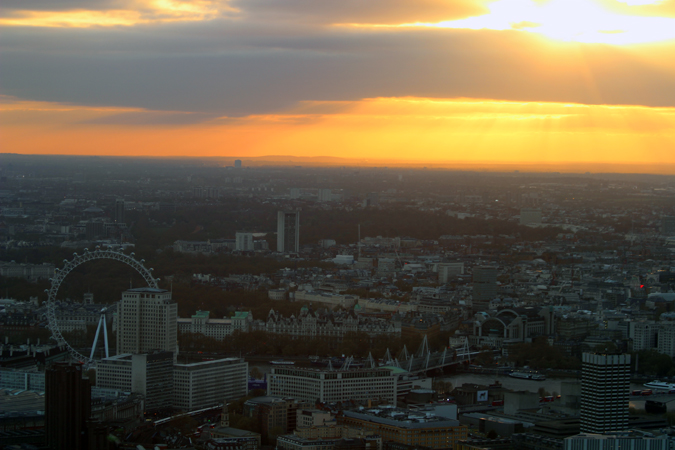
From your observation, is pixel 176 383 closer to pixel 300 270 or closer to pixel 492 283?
pixel 492 283

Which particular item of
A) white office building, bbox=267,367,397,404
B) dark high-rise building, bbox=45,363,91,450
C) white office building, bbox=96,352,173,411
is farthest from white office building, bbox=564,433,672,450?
white office building, bbox=96,352,173,411

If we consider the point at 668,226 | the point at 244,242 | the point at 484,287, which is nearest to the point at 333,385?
the point at 484,287

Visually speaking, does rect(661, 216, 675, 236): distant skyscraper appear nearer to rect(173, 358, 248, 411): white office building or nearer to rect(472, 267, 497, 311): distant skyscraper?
rect(472, 267, 497, 311): distant skyscraper

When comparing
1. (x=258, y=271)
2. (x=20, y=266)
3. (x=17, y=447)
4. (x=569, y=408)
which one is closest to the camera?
(x=17, y=447)

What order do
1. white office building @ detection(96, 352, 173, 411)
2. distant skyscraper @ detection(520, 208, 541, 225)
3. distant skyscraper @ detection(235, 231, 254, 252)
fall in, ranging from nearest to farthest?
white office building @ detection(96, 352, 173, 411) → distant skyscraper @ detection(235, 231, 254, 252) → distant skyscraper @ detection(520, 208, 541, 225)

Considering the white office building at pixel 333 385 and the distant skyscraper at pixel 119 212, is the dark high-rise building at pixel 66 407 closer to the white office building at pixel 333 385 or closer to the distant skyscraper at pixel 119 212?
the white office building at pixel 333 385

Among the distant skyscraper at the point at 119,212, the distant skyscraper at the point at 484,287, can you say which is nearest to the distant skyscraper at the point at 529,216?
Result: the distant skyscraper at the point at 119,212

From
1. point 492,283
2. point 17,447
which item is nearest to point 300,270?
point 492,283
